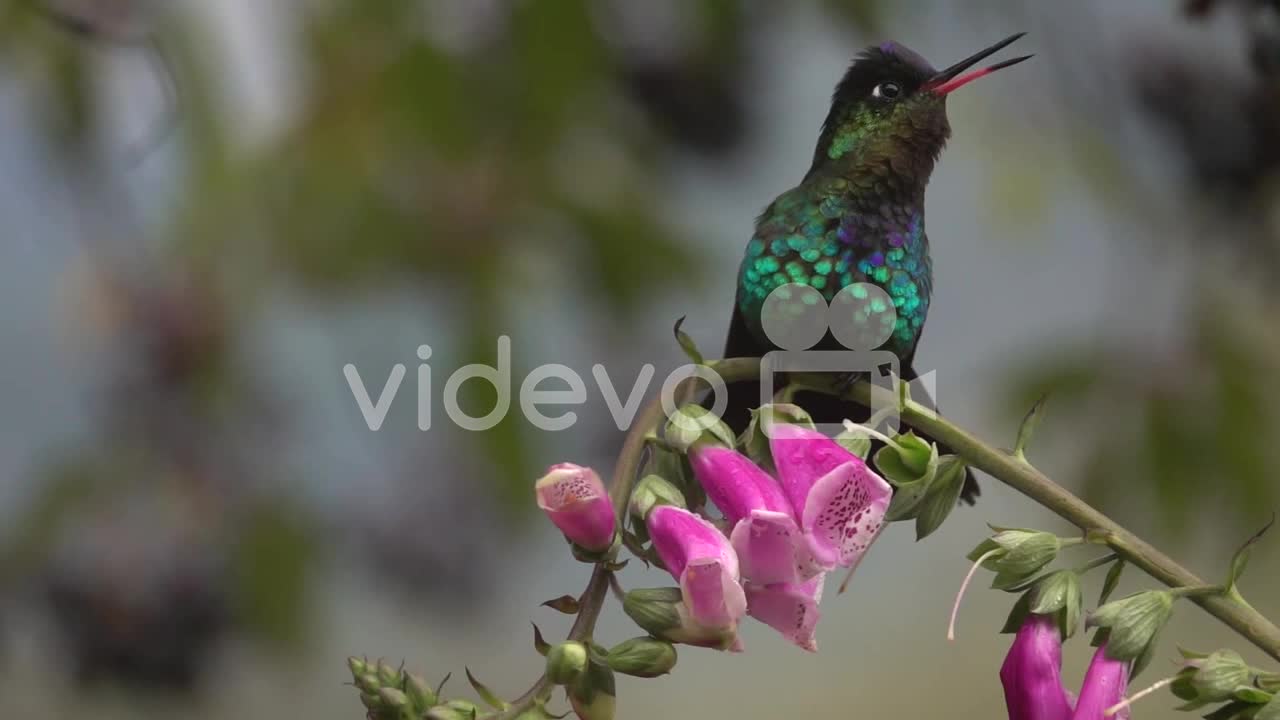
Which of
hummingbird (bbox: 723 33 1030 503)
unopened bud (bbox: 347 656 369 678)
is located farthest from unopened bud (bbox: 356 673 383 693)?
hummingbird (bbox: 723 33 1030 503)

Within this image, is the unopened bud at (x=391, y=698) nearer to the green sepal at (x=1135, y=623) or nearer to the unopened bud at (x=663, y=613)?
the unopened bud at (x=663, y=613)

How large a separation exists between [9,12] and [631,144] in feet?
1.34

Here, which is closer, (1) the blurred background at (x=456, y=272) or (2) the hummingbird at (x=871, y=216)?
(2) the hummingbird at (x=871, y=216)

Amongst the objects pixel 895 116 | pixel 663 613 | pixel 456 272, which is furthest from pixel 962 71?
pixel 456 272

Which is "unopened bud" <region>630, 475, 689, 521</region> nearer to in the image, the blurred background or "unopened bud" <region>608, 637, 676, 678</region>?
"unopened bud" <region>608, 637, 676, 678</region>

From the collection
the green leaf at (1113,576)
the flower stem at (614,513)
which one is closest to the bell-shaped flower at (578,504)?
the flower stem at (614,513)

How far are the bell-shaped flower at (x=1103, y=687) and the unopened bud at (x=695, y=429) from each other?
0.31 ft

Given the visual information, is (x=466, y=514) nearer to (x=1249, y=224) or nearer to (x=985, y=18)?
(x=985, y=18)

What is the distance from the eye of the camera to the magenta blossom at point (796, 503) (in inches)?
10.1

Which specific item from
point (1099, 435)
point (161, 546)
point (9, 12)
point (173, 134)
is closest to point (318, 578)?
point (161, 546)

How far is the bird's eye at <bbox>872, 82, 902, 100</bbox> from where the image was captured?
0.27 m

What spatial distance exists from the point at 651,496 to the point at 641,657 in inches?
1.4

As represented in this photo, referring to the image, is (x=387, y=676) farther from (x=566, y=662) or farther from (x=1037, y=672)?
(x=1037, y=672)

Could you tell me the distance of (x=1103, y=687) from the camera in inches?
11.2
